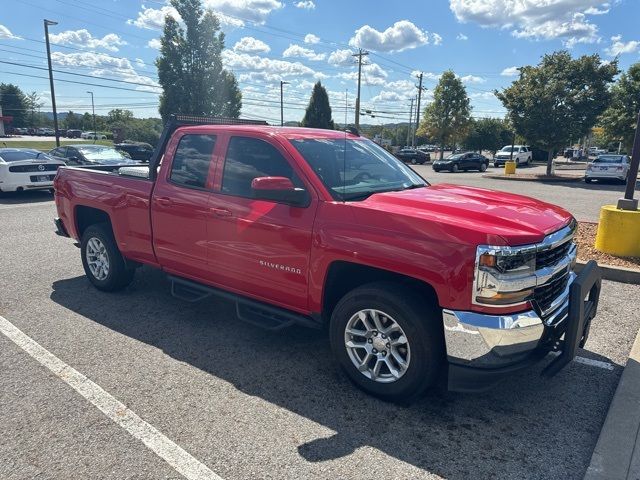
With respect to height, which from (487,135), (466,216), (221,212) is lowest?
(221,212)

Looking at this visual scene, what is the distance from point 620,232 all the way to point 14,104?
12287 cm

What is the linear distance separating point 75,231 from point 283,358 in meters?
3.43

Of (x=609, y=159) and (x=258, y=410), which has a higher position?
(x=609, y=159)

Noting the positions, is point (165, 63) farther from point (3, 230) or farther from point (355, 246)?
point (355, 246)

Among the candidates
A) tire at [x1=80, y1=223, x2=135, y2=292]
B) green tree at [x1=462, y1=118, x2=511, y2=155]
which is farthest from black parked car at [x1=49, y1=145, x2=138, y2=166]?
green tree at [x1=462, y1=118, x2=511, y2=155]

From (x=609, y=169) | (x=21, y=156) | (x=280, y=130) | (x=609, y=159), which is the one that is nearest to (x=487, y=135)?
(x=609, y=159)

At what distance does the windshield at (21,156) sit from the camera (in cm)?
1346

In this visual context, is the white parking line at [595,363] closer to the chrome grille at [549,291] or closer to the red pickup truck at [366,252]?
the red pickup truck at [366,252]

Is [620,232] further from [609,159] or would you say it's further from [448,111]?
[448,111]

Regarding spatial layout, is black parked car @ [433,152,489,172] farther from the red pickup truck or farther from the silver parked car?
the red pickup truck

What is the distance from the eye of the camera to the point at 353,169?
4.02 metres

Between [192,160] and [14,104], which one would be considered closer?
[192,160]

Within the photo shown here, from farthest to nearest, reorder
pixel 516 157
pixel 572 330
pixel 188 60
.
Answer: pixel 516 157
pixel 188 60
pixel 572 330

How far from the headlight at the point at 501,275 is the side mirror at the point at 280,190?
135 centimetres
